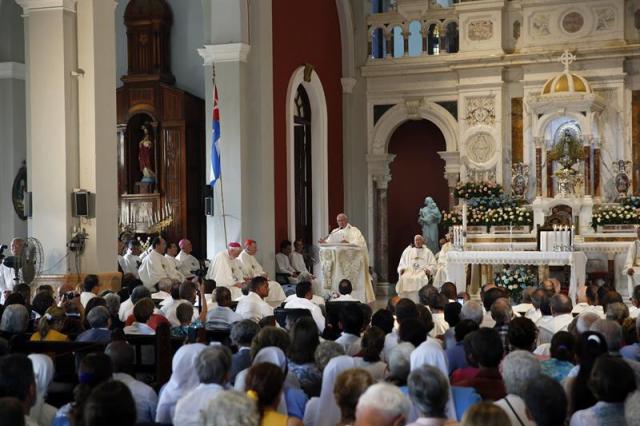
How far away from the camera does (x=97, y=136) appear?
1180cm

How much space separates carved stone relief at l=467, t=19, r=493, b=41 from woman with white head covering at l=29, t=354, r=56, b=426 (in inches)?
603

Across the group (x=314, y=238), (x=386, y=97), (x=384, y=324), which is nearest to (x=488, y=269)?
(x=314, y=238)

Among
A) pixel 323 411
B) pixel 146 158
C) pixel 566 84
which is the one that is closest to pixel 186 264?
pixel 146 158

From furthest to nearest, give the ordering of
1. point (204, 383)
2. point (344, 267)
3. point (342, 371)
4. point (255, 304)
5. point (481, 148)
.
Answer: point (481, 148) → point (344, 267) → point (255, 304) → point (342, 371) → point (204, 383)

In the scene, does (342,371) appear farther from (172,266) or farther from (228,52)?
(228,52)

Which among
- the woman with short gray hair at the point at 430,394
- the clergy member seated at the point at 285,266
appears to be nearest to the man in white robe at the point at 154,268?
the clergy member seated at the point at 285,266

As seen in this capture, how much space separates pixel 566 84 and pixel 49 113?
10221 mm

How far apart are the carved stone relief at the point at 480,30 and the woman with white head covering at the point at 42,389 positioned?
15.3m

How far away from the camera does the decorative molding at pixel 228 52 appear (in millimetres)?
14953

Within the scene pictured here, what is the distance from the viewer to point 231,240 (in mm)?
14820

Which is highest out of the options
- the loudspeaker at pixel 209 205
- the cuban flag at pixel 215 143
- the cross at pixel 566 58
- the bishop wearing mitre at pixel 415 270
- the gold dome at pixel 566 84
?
the cross at pixel 566 58

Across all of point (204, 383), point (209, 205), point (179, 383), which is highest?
point (209, 205)

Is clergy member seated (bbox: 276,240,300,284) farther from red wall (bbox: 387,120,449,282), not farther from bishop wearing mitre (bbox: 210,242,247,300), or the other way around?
red wall (bbox: 387,120,449,282)

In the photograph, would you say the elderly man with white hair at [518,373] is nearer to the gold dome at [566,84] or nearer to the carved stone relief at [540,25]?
the gold dome at [566,84]
